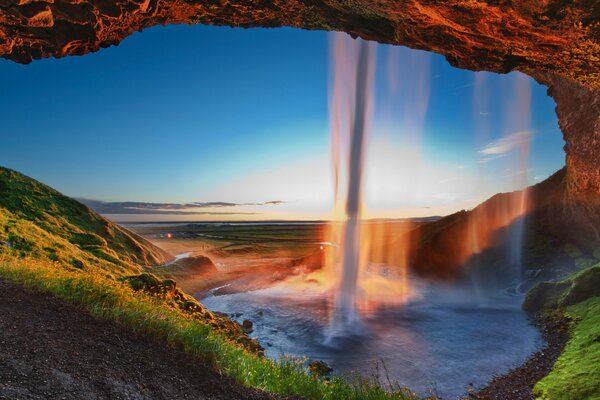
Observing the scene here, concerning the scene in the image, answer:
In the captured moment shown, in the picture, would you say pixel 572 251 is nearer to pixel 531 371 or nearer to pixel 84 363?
pixel 531 371

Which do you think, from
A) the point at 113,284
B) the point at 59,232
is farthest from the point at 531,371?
the point at 59,232

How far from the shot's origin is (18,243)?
1772 cm

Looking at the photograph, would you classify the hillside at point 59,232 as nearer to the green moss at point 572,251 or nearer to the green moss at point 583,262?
the green moss at point 583,262

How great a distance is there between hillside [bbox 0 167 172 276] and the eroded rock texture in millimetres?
11193

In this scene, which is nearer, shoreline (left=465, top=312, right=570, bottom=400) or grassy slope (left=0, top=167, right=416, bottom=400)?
grassy slope (left=0, top=167, right=416, bottom=400)

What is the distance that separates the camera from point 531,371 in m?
14.9

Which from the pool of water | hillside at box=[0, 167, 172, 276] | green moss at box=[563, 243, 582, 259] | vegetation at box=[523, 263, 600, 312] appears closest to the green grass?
the pool of water

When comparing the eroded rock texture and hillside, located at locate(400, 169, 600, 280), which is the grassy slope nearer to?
the eroded rock texture

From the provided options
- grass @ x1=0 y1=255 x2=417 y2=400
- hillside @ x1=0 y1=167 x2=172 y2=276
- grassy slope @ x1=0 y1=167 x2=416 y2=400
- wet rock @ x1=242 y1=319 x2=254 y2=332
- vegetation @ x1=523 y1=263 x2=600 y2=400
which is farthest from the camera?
wet rock @ x1=242 y1=319 x2=254 y2=332

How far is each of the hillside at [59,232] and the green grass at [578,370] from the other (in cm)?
2156

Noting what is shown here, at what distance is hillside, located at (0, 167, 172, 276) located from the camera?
18.4 meters

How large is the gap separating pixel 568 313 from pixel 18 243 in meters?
30.8

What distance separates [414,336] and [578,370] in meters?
10.3

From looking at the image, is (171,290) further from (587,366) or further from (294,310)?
(587,366)
